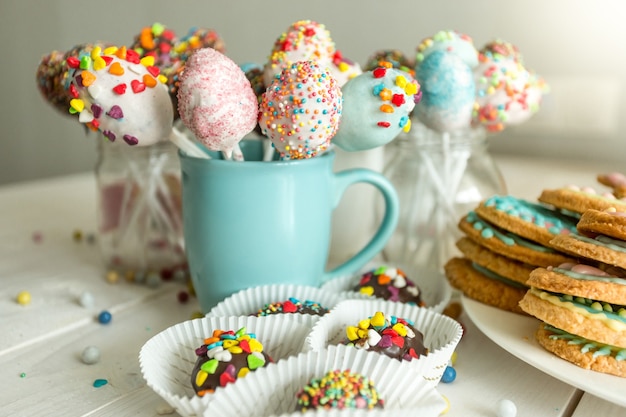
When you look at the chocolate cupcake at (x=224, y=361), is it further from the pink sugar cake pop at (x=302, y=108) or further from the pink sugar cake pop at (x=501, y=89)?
the pink sugar cake pop at (x=501, y=89)

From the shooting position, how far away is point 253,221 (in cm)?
75

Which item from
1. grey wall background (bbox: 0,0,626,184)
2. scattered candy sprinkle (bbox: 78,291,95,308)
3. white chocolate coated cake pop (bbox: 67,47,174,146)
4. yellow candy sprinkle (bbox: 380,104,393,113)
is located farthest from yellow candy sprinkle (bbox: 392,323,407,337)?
grey wall background (bbox: 0,0,626,184)

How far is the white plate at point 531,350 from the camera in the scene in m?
0.58

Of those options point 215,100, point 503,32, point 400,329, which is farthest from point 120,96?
point 503,32

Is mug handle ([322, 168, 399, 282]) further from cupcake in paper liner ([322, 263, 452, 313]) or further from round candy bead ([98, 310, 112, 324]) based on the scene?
round candy bead ([98, 310, 112, 324])

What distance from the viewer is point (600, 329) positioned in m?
0.60

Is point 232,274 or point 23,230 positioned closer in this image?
point 232,274

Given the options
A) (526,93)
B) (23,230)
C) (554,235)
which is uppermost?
(526,93)

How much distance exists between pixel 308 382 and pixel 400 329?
0.12 metres

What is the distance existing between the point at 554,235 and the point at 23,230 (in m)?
0.94

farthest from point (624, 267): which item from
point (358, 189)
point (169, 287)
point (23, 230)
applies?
point (23, 230)

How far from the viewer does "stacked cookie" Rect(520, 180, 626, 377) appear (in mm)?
605

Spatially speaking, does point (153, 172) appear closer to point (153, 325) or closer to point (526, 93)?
point (153, 325)

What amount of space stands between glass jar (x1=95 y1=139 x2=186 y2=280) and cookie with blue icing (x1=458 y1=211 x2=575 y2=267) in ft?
1.44
